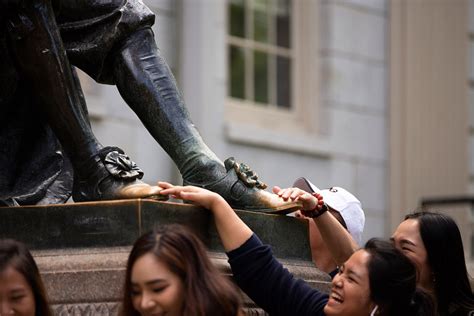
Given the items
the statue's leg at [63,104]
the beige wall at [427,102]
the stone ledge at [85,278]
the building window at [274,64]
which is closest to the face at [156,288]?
the stone ledge at [85,278]

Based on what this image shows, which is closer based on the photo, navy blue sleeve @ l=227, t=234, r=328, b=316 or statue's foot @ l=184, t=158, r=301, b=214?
navy blue sleeve @ l=227, t=234, r=328, b=316

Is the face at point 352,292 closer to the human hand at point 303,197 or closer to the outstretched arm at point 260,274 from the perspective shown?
the outstretched arm at point 260,274

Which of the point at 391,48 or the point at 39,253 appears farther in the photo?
the point at 391,48

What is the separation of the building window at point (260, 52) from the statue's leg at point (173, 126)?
9714 mm

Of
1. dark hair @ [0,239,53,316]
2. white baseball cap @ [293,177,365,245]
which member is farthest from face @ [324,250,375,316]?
white baseball cap @ [293,177,365,245]

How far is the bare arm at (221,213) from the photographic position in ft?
17.4

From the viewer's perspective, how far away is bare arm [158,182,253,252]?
529 cm

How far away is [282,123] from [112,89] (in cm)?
255

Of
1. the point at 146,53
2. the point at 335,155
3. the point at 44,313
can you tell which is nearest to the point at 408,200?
the point at 335,155

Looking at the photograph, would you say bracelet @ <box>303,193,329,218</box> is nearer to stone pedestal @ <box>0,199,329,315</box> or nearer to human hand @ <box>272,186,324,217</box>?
human hand @ <box>272,186,324,217</box>

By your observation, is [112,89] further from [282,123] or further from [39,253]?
[39,253]

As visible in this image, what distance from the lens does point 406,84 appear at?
17.0 m

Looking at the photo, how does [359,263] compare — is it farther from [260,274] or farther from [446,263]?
[446,263]

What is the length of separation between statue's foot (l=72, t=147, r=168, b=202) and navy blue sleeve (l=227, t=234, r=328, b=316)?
1.60 feet
